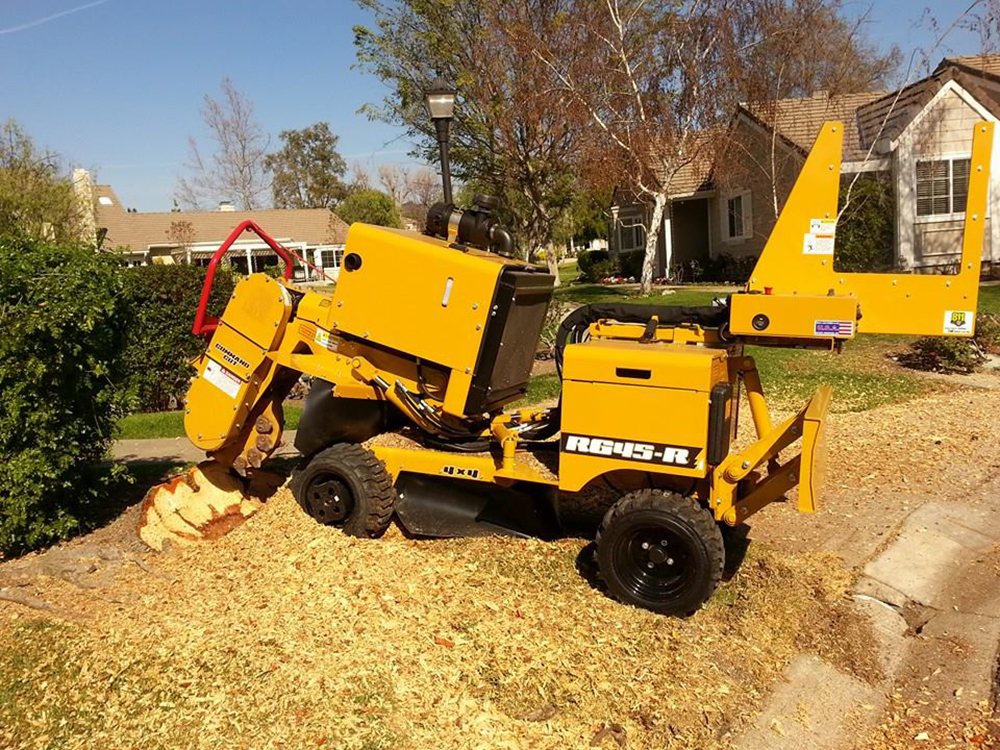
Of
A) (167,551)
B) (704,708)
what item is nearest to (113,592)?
(167,551)

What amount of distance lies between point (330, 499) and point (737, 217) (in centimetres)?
2394

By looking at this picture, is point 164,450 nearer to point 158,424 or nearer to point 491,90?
point 158,424

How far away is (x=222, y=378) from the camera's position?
536 cm

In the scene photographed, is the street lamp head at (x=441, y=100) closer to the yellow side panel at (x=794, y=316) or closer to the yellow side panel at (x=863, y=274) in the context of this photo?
the yellow side panel at (x=863, y=274)

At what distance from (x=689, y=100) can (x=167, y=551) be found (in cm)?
1782

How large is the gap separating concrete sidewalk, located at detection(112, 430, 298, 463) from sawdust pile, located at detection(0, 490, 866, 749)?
3.14m

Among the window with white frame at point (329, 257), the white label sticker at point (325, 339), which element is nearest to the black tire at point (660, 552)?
the white label sticker at point (325, 339)

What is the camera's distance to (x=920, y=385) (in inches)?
397

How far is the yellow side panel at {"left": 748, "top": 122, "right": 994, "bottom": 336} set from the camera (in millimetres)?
4062

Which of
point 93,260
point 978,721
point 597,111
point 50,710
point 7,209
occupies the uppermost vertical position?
point 597,111

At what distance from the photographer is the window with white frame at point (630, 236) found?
35.0m

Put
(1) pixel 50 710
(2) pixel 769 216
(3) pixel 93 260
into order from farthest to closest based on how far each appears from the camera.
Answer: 1. (2) pixel 769 216
2. (3) pixel 93 260
3. (1) pixel 50 710

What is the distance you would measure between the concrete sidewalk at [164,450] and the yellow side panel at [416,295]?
3.16 m

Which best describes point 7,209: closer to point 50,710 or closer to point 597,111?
point 597,111
